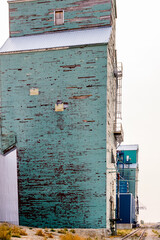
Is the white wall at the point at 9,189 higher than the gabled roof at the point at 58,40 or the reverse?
the reverse

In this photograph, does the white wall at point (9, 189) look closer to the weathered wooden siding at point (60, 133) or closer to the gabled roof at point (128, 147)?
the weathered wooden siding at point (60, 133)

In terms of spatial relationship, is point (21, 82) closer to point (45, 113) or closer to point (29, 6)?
point (45, 113)

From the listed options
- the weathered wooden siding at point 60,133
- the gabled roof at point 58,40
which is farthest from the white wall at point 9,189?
the gabled roof at point 58,40

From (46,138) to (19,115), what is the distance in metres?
2.36

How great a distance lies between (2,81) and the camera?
18828 mm

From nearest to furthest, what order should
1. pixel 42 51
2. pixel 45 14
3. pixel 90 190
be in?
pixel 90 190, pixel 42 51, pixel 45 14

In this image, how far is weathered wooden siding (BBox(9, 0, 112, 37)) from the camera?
1947 centimetres

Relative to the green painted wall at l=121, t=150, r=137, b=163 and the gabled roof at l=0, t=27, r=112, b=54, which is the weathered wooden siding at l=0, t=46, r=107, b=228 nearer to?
the gabled roof at l=0, t=27, r=112, b=54

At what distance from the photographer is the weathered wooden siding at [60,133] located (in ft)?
56.3

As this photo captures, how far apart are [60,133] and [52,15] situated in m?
8.55

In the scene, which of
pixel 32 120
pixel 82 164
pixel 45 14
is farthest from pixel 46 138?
pixel 45 14

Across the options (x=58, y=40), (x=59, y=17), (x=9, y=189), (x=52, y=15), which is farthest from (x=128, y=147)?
(x=9, y=189)

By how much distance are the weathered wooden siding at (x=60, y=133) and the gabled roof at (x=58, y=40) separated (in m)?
0.47

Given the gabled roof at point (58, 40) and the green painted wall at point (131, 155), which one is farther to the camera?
the green painted wall at point (131, 155)
